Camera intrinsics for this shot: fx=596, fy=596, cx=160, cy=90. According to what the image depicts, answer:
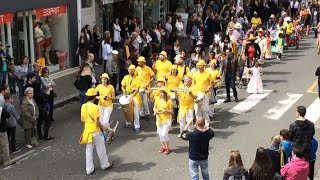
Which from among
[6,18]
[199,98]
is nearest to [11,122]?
[199,98]

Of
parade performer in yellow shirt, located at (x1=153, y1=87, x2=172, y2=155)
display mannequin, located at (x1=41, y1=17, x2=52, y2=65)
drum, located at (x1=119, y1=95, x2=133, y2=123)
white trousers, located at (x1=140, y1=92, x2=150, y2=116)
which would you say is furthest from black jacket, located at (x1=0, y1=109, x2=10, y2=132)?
display mannequin, located at (x1=41, y1=17, x2=52, y2=65)

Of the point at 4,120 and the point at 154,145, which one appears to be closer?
the point at 4,120

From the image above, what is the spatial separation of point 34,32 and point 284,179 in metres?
14.0

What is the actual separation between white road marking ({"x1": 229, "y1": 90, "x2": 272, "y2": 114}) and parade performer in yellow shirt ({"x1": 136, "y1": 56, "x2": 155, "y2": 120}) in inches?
102

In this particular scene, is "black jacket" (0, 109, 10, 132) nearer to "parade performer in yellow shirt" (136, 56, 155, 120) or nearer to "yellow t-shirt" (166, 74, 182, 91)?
"parade performer in yellow shirt" (136, 56, 155, 120)

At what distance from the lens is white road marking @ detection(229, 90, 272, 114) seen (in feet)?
57.4

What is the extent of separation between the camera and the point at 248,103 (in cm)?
1827

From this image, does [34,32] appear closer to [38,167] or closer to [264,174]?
[38,167]

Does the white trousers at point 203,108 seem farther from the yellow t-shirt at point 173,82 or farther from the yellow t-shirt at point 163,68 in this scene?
the yellow t-shirt at point 163,68

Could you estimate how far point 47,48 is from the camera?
2208cm

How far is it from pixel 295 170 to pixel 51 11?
14.4m

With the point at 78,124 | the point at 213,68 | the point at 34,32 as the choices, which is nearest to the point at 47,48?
the point at 34,32

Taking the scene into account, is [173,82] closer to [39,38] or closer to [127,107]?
[127,107]

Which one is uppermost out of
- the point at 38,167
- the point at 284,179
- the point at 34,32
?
the point at 34,32
